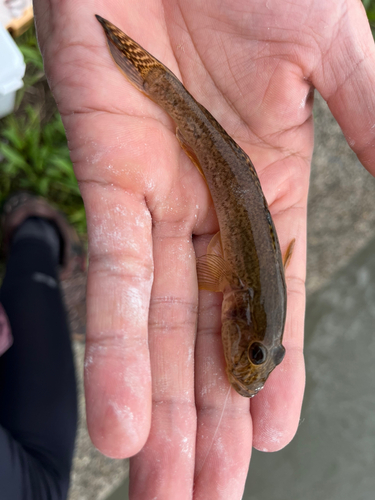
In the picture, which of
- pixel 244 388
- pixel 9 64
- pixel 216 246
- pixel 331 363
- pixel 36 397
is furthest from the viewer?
pixel 331 363

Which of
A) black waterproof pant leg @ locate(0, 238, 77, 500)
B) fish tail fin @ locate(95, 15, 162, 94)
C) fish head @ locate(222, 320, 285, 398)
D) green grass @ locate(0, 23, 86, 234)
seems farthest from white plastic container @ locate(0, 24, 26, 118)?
fish head @ locate(222, 320, 285, 398)

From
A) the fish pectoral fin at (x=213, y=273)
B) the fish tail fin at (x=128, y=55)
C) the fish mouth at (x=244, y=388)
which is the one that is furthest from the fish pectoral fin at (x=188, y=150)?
the fish mouth at (x=244, y=388)

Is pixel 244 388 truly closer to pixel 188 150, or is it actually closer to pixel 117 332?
pixel 117 332

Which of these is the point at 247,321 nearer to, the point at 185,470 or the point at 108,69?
the point at 185,470

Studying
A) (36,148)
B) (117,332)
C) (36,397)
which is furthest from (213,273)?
(36,148)

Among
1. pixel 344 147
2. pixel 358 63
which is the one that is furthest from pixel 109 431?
pixel 344 147
